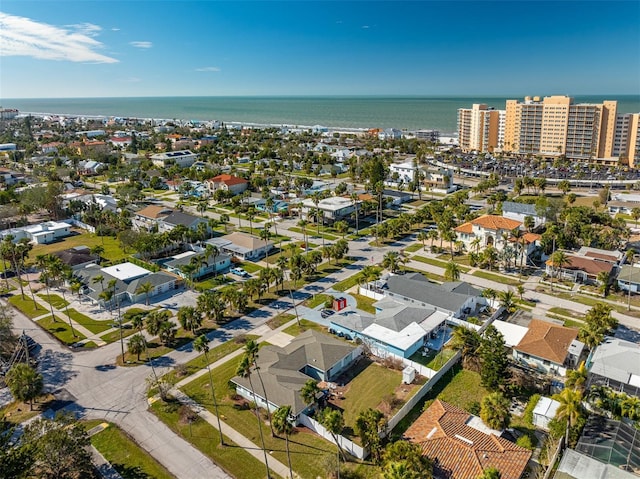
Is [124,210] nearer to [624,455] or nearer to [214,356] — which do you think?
[214,356]

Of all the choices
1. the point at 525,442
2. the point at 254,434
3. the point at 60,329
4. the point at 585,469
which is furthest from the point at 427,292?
the point at 60,329

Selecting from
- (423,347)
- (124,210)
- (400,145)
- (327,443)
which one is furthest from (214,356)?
(400,145)

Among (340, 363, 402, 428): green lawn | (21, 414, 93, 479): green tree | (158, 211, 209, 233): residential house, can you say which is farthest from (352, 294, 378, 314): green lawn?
(158, 211, 209, 233): residential house

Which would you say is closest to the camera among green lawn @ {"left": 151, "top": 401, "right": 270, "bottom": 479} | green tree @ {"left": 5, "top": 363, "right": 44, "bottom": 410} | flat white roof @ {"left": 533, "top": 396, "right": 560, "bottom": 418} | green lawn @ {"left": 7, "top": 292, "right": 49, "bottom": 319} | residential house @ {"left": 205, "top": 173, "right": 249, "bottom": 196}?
green lawn @ {"left": 151, "top": 401, "right": 270, "bottom": 479}

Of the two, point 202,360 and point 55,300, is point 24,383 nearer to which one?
point 202,360

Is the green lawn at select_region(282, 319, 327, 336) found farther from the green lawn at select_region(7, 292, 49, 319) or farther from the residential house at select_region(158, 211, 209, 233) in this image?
the residential house at select_region(158, 211, 209, 233)
